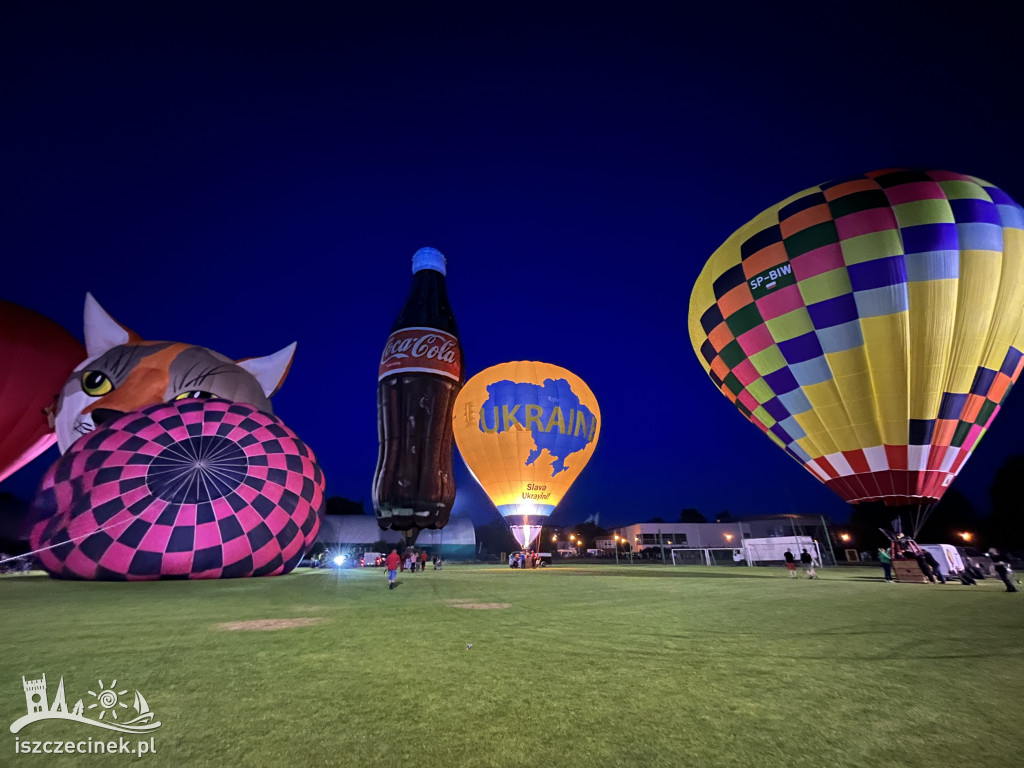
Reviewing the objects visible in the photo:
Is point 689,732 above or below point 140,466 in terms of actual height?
below

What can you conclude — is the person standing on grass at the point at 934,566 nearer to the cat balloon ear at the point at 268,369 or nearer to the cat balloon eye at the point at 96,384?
the cat balloon ear at the point at 268,369

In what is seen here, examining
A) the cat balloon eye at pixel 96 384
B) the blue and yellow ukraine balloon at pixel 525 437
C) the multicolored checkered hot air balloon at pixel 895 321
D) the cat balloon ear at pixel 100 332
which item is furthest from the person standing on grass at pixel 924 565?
the cat balloon ear at pixel 100 332

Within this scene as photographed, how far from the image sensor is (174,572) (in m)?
8.59

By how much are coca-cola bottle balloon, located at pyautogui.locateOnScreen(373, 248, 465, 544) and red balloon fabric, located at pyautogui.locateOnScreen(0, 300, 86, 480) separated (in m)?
8.24

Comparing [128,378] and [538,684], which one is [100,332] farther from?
[538,684]

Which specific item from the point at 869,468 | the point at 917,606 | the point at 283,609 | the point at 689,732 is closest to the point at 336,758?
the point at 689,732

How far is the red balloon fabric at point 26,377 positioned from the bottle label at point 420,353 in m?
8.24

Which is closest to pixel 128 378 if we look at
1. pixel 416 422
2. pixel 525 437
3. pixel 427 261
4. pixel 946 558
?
pixel 416 422

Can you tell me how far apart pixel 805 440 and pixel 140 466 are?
48.2 ft

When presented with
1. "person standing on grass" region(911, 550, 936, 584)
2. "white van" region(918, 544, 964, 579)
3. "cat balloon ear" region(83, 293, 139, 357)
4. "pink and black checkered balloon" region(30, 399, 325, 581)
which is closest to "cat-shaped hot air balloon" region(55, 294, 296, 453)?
"cat balloon ear" region(83, 293, 139, 357)

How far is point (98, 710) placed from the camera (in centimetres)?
240

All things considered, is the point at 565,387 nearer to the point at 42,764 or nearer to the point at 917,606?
the point at 917,606

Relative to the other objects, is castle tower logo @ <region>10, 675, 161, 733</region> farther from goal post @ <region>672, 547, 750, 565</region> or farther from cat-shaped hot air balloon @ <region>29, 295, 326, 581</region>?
goal post @ <region>672, 547, 750, 565</region>

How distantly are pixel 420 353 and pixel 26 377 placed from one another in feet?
31.8
